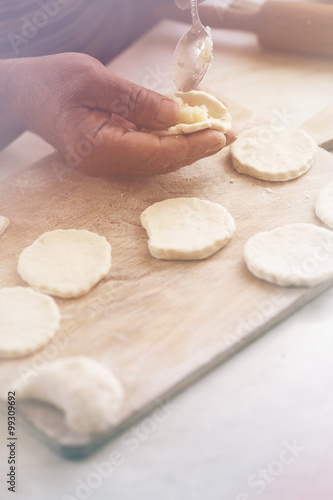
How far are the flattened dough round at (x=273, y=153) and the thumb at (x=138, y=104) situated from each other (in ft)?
1.26

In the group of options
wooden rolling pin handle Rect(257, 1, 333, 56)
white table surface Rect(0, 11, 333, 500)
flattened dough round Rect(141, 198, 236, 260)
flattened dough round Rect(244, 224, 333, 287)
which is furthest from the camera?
wooden rolling pin handle Rect(257, 1, 333, 56)

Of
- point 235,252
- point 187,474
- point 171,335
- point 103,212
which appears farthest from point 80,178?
point 187,474

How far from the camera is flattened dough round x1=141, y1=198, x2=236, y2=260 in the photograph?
183 centimetres

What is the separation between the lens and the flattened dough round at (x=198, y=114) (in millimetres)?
1990

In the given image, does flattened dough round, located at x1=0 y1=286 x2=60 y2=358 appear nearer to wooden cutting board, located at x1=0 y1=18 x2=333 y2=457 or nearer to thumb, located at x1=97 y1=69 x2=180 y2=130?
wooden cutting board, located at x1=0 y1=18 x2=333 y2=457

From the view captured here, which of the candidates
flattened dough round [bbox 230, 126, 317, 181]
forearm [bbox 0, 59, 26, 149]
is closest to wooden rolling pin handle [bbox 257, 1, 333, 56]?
flattened dough round [bbox 230, 126, 317, 181]

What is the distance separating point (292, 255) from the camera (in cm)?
179

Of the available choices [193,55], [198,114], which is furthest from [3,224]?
[193,55]

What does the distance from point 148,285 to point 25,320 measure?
0.40m

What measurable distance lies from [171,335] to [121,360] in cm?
16

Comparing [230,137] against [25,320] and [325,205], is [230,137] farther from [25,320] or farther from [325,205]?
[25,320]

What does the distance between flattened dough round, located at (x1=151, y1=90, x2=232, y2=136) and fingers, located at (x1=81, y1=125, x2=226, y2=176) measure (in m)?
0.03

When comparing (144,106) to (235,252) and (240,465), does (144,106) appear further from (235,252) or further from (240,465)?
(240,465)

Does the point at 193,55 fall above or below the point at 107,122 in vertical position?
above
